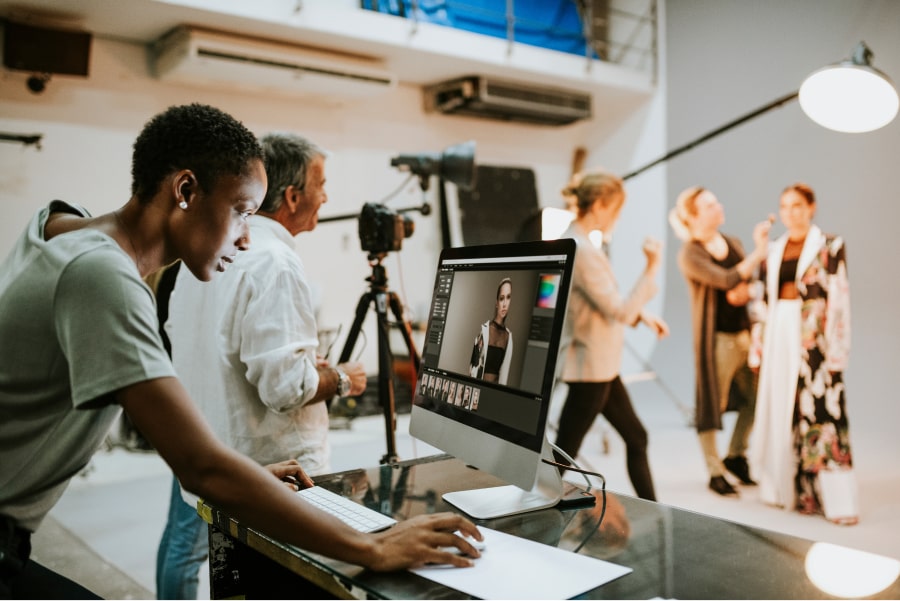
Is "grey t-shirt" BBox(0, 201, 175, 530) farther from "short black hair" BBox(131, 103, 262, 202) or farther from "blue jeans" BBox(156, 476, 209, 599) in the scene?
"blue jeans" BBox(156, 476, 209, 599)

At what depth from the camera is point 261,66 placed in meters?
4.19

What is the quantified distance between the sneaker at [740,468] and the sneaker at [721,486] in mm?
263

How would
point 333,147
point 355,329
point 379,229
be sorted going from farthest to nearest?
point 333,147 < point 355,329 < point 379,229

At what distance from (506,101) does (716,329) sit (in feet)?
7.88

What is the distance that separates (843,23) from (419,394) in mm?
3865

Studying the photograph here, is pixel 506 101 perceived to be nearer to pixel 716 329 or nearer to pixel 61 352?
pixel 716 329

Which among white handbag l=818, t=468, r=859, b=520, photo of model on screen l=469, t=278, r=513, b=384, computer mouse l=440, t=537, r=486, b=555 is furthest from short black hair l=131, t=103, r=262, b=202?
white handbag l=818, t=468, r=859, b=520

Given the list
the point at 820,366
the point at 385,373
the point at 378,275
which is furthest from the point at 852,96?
the point at 385,373

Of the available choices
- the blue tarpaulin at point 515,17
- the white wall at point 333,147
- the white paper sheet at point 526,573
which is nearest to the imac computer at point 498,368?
the white paper sheet at point 526,573

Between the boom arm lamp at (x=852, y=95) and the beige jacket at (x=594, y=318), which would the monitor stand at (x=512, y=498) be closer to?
the beige jacket at (x=594, y=318)

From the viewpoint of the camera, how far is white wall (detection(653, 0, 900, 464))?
350cm

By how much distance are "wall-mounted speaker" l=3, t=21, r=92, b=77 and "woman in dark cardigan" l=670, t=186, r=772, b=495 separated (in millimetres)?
3295

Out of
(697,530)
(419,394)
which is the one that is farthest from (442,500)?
(697,530)

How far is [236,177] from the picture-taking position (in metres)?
1.07
